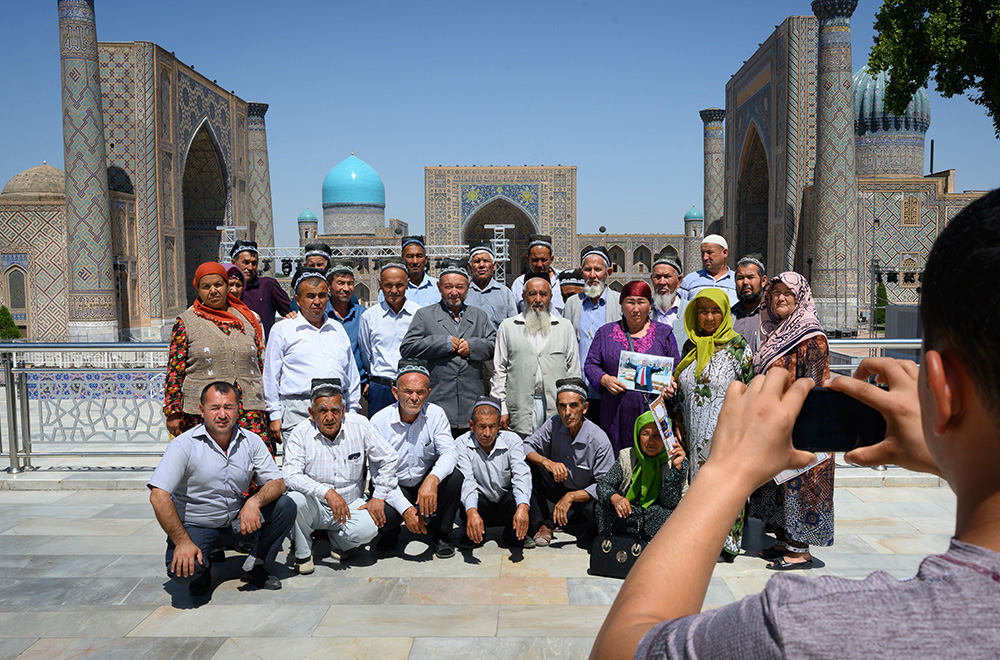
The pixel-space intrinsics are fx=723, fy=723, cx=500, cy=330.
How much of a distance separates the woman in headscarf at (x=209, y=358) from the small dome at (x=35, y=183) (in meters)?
14.7

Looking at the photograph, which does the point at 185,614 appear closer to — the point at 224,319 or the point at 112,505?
the point at 224,319

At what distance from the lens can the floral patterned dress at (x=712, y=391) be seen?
3086mm

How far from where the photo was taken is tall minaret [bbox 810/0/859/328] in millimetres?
14234

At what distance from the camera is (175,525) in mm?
2754

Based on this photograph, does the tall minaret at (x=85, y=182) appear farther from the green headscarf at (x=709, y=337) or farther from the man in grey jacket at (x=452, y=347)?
the green headscarf at (x=709, y=337)

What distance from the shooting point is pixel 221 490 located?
9.71 ft

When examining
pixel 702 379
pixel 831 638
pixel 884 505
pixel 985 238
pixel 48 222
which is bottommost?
pixel 884 505

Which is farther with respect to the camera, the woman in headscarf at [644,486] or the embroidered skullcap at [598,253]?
the embroidered skullcap at [598,253]

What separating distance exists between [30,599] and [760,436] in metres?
3.16

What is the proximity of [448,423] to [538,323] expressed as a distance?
28.3 inches

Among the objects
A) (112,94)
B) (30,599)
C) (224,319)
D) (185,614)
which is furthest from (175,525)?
(112,94)

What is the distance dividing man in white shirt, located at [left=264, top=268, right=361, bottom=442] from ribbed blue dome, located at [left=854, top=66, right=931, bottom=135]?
22208mm

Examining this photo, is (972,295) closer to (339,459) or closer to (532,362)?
(339,459)

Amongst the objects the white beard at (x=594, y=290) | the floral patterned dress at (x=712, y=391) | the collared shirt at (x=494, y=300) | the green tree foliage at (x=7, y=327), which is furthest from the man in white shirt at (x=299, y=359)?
the green tree foliage at (x=7, y=327)
